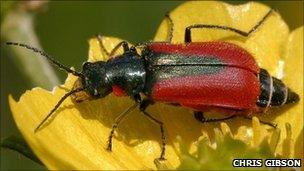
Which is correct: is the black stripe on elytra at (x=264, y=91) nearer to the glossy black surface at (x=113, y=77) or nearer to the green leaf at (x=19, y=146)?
the glossy black surface at (x=113, y=77)

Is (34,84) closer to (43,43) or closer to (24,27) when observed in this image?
(24,27)

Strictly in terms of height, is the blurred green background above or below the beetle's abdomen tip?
above

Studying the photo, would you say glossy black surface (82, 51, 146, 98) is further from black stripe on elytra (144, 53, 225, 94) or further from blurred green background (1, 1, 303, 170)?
blurred green background (1, 1, 303, 170)

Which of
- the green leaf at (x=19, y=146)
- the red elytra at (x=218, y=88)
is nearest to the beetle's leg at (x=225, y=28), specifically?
the red elytra at (x=218, y=88)

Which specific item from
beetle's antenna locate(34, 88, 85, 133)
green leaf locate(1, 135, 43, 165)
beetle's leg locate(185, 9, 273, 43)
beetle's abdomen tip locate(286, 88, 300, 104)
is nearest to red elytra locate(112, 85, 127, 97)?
beetle's antenna locate(34, 88, 85, 133)

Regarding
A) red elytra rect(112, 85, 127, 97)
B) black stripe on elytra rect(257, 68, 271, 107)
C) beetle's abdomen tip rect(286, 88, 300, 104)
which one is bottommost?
beetle's abdomen tip rect(286, 88, 300, 104)
